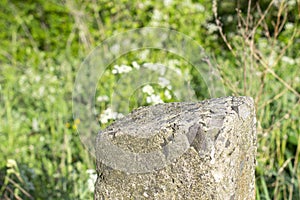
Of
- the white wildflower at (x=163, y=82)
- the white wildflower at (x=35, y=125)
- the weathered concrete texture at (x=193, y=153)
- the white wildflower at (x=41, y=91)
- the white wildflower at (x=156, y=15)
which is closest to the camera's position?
the weathered concrete texture at (x=193, y=153)

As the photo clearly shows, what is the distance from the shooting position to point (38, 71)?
18.6 feet

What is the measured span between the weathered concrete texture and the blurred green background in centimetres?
79

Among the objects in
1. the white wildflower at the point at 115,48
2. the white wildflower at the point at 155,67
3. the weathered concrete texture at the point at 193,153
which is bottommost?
the weathered concrete texture at the point at 193,153

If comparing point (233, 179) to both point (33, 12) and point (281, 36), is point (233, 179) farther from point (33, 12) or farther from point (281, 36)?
point (33, 12)

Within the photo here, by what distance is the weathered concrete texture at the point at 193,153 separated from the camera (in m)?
1.67

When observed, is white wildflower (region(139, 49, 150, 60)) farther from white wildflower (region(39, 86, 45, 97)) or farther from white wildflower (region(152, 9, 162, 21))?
white wildflower (region(39, 86, 45, 97))

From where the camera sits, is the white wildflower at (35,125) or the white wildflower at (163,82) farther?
the white wildflower at (35,125)

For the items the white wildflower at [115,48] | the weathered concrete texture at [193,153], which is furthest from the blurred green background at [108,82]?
the weathered concrete texture at [193,153]

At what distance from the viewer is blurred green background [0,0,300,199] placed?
10.7 ft

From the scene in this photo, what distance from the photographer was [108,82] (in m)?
4.94

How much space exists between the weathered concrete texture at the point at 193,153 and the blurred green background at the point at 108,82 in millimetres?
786

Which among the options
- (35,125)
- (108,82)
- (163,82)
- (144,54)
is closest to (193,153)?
(163,82)

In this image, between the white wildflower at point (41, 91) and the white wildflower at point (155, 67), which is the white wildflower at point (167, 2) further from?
the white wildflower at point (155, 67)

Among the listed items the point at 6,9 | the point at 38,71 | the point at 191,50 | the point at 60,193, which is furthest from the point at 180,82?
the point at 6,9
